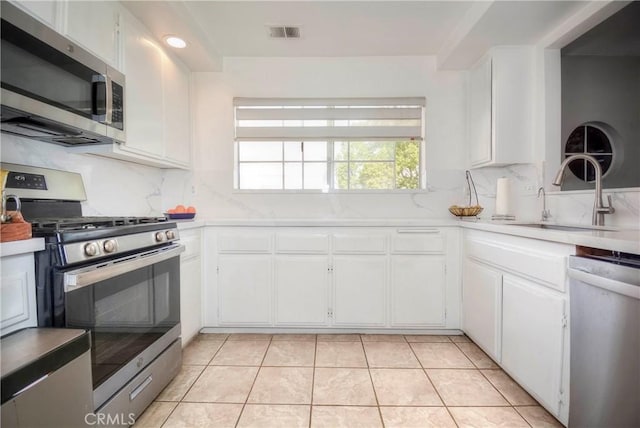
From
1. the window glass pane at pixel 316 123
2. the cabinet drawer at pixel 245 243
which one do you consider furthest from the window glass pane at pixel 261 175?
the cabinet drawer at pixel 245 243

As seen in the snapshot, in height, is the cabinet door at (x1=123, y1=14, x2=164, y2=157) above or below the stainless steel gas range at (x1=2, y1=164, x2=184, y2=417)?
above

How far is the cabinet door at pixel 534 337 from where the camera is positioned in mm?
1383

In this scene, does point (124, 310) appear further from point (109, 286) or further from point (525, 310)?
point (525, 310)

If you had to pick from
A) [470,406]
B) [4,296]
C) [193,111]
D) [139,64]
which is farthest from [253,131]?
[470,406]

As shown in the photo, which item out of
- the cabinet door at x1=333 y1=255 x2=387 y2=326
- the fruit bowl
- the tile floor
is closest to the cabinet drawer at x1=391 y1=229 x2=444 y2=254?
the cabinet door at x1=333 y1=255 x2=387 y2=326

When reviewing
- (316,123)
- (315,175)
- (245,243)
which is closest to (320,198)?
(315,175)

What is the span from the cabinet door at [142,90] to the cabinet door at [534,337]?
2463mm

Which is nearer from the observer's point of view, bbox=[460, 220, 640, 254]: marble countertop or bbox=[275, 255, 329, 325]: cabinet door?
bbox=[460, 220, 640, 254]: marble countertop

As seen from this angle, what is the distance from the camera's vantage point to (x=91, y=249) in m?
1.15

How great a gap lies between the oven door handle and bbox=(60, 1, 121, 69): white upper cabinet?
3.65 ft

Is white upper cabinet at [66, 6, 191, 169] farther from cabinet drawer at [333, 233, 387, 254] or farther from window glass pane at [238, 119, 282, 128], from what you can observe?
cabinet drawer at [333, 233, 387, 254]

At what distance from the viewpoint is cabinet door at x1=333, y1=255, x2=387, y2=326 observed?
2.39 metres

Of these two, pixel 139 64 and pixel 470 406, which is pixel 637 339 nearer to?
pixel 470 406

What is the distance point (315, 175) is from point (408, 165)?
904 millimetres
